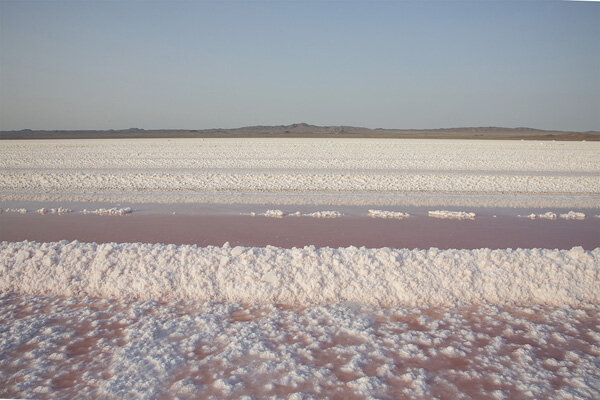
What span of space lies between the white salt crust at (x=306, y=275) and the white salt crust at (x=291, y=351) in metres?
0.16

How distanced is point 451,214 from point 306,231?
8.95 feet

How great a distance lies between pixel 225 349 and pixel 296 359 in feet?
1.67

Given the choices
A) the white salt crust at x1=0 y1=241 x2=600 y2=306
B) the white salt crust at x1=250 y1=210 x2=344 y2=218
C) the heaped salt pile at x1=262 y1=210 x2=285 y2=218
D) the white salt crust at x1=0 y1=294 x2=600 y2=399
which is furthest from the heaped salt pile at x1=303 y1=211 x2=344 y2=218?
the white salt crust at x1=0 y1=294 x2=600 y2=399

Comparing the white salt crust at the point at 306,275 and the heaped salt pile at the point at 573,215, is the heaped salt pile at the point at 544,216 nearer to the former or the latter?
the heaped salt pile at the point at 573,215

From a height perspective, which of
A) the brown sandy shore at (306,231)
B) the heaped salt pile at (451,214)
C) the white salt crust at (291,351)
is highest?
the heaped salt pile at (451,214)

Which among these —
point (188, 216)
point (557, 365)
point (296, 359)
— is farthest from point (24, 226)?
point (557, 365)

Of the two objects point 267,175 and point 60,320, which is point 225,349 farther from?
point 267,175

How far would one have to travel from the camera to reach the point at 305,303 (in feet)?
11.7

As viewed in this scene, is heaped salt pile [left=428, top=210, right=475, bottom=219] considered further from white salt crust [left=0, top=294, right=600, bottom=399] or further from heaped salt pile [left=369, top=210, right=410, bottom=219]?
white salt crust [left=0, top=294, right=600, bottom=399]

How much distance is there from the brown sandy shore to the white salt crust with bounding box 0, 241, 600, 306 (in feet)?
3.22

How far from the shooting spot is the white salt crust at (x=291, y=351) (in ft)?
7.90

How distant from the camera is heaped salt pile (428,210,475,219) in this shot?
6.72 m

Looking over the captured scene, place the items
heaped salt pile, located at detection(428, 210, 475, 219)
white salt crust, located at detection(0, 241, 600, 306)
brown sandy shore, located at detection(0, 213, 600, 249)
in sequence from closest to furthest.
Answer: white salt crust, located at detection(0, 241, 600, 306)
brown sandy shore, located at detection(0, 213, 600, 249)
heaped salt pile, located at detection(428, 210, 475, 219)

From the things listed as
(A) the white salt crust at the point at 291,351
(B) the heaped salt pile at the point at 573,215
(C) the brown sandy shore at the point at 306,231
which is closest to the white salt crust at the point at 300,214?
(C) the brown sandy shore at the point at 306,231
